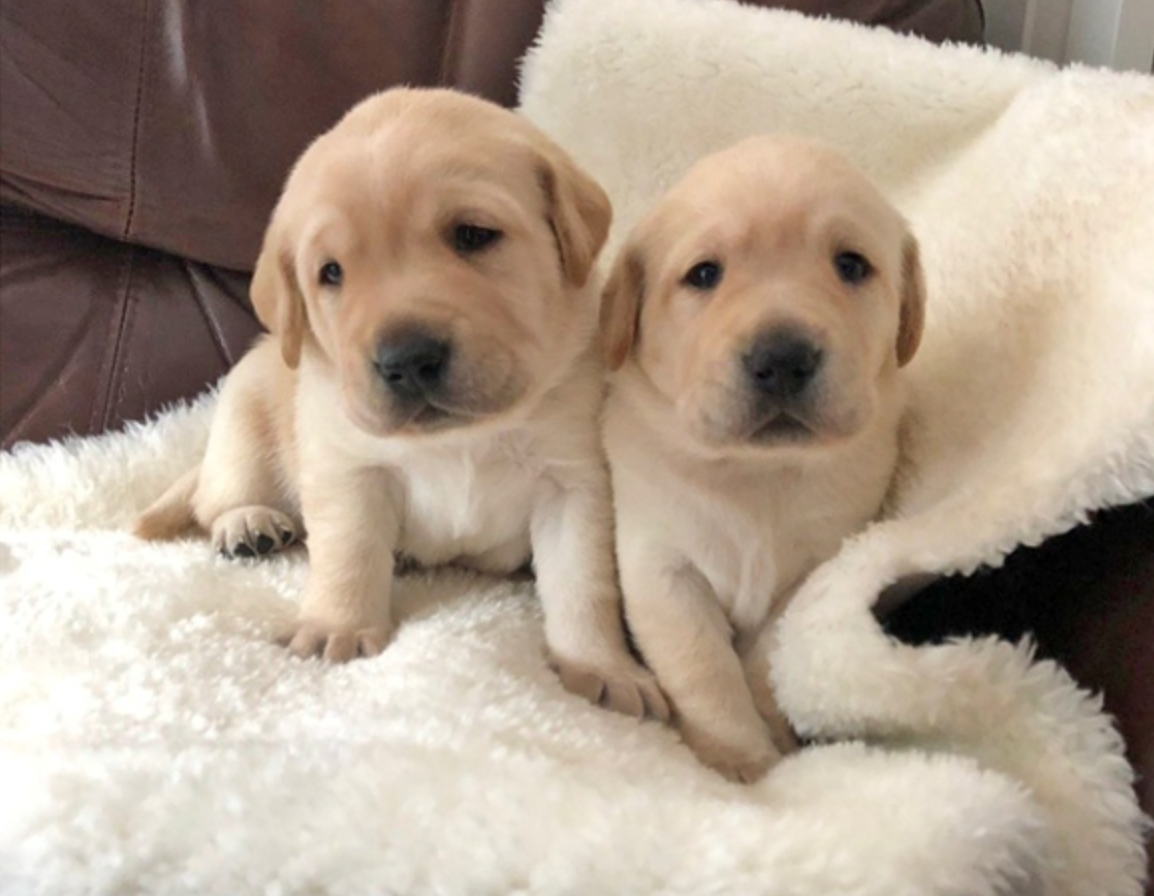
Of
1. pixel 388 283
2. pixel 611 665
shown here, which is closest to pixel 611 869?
pixel 611 665

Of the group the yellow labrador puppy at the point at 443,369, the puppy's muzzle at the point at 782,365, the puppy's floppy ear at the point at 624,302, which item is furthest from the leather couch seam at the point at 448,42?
the puppy's muzzle at the point at 782,365

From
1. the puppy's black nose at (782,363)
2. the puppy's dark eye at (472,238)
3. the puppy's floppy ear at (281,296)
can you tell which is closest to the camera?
the puppy's black nose at (782,363)

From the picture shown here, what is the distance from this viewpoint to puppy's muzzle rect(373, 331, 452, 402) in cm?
135

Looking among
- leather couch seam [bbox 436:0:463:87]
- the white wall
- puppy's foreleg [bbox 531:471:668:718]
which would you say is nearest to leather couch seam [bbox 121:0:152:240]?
leather couch seam [bbox 436:0:463:87]

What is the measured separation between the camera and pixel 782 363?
1271 mm

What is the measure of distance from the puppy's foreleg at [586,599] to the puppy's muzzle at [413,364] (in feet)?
1.17

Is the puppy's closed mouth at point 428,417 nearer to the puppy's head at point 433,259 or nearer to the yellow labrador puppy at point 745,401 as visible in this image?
the puppy's head at point 433,259

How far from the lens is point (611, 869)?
0.96 meters

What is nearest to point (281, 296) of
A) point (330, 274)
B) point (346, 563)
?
point (330, 274)

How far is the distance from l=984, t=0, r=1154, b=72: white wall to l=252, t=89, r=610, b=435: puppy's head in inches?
41.0

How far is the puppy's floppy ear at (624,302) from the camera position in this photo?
1552 mm

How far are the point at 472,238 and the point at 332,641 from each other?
553mm

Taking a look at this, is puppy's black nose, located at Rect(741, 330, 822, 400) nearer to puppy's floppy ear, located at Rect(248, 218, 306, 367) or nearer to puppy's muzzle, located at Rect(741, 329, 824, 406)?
puppy's muzzle, located at Rect(741, 329, 824, 406)

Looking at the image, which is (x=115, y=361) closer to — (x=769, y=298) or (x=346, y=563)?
(x=346, y=563)
